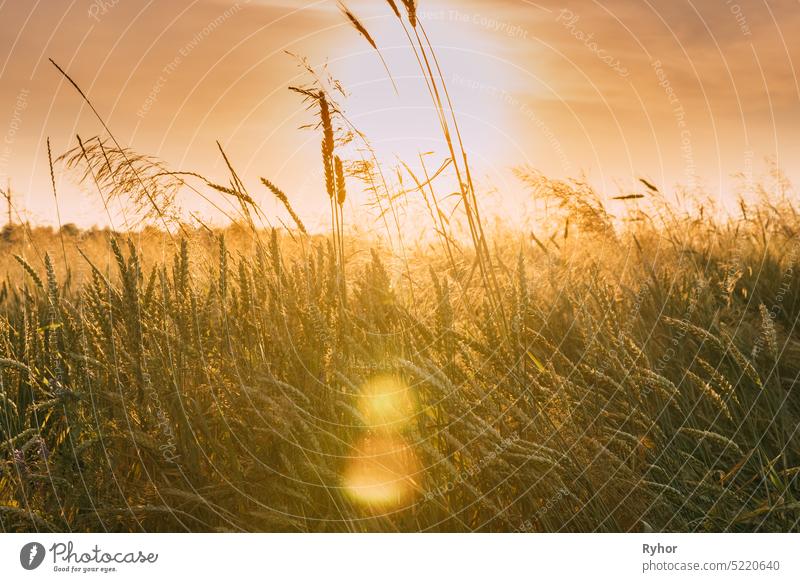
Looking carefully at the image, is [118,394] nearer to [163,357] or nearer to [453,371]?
[163,357]

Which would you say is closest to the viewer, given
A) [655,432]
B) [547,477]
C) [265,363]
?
[547,477]

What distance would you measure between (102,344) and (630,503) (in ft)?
4.36

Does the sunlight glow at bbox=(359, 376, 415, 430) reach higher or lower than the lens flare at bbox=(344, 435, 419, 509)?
higher

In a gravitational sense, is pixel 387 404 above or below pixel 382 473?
above

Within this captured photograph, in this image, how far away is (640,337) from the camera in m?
2.22

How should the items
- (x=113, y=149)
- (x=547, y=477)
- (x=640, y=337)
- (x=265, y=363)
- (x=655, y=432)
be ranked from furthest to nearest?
1. (x=640, y=337)
2. (x=113, y=149)
3. (x=265, y=363)
4. (x=655, y=432)
5. (x=547, y=477)

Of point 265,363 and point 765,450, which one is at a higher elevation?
point 265,363

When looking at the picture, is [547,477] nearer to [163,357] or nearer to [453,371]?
[453,371]

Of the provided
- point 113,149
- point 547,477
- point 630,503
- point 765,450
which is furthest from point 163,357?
point 765,450

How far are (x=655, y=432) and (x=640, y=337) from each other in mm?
705

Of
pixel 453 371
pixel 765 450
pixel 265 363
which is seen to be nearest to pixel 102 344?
pixel 265 363

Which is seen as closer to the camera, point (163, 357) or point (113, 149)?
point (163, 357)

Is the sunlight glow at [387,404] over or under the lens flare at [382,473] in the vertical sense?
over
